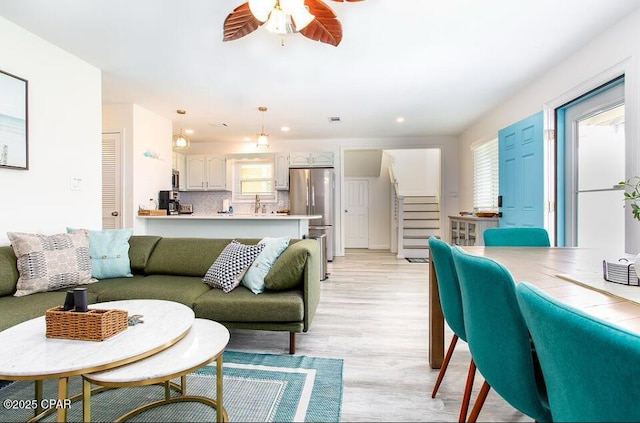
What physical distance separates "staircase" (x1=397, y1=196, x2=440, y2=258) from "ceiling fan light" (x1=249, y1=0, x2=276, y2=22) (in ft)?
16.8

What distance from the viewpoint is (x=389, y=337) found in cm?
252

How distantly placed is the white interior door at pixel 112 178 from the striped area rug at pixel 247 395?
3002 mm

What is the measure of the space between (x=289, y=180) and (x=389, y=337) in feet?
14.2

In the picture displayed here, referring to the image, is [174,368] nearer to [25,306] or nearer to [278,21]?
[25,306]

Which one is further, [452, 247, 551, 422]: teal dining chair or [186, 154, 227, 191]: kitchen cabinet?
[186, 154, 227, 191]: kitchen cabinet

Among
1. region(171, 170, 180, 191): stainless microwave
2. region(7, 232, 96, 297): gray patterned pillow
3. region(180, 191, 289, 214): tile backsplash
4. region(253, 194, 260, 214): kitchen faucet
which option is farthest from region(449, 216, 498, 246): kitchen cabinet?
region(171, 170, 180, 191): stainless microwave

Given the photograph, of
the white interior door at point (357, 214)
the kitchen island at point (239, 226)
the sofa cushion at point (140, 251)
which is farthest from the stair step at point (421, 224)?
the sofa cushion at point (140, 251)

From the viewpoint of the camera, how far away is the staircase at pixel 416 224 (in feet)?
21.4

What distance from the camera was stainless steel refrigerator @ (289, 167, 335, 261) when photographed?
6125 millimetres

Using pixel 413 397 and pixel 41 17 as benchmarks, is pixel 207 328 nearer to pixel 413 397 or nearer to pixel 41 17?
pixel 413 397

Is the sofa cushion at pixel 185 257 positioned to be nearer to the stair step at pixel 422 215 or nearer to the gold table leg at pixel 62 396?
the gold table leg at pixel 62 396

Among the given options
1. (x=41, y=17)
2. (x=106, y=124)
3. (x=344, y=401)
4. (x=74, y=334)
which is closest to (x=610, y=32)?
(x=344, y=401)

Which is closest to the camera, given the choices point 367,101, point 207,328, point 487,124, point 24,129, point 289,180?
point 207,328

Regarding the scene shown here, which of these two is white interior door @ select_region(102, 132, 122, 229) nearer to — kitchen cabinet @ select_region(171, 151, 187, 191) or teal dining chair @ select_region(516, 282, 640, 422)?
kitchen cabinet @ select_region(171, 151, 187, 191)
